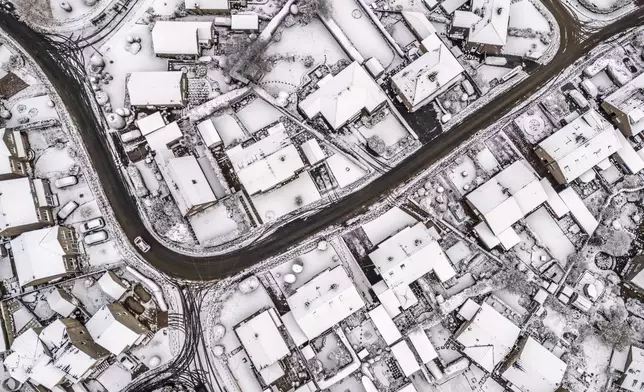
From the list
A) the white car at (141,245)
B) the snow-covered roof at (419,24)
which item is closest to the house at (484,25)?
the snow-covered roof at (419,24)

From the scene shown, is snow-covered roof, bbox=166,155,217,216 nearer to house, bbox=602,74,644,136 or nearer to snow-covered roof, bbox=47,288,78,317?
snow-covered roof, bbox=47,288,78,317

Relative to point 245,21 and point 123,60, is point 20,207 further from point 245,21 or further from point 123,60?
point 245,21

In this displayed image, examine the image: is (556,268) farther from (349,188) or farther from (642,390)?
(349,188)

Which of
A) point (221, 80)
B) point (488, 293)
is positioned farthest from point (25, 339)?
point (488, 293)

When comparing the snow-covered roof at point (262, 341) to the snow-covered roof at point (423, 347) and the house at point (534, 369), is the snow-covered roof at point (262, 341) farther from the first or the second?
the house at point (534, 369)

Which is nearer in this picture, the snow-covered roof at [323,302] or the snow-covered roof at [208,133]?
the snow-covered roof at [323,302]

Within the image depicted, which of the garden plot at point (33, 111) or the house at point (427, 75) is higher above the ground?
the garden plot at point (33, 111)

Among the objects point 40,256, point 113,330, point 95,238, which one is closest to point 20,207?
point 40,256
